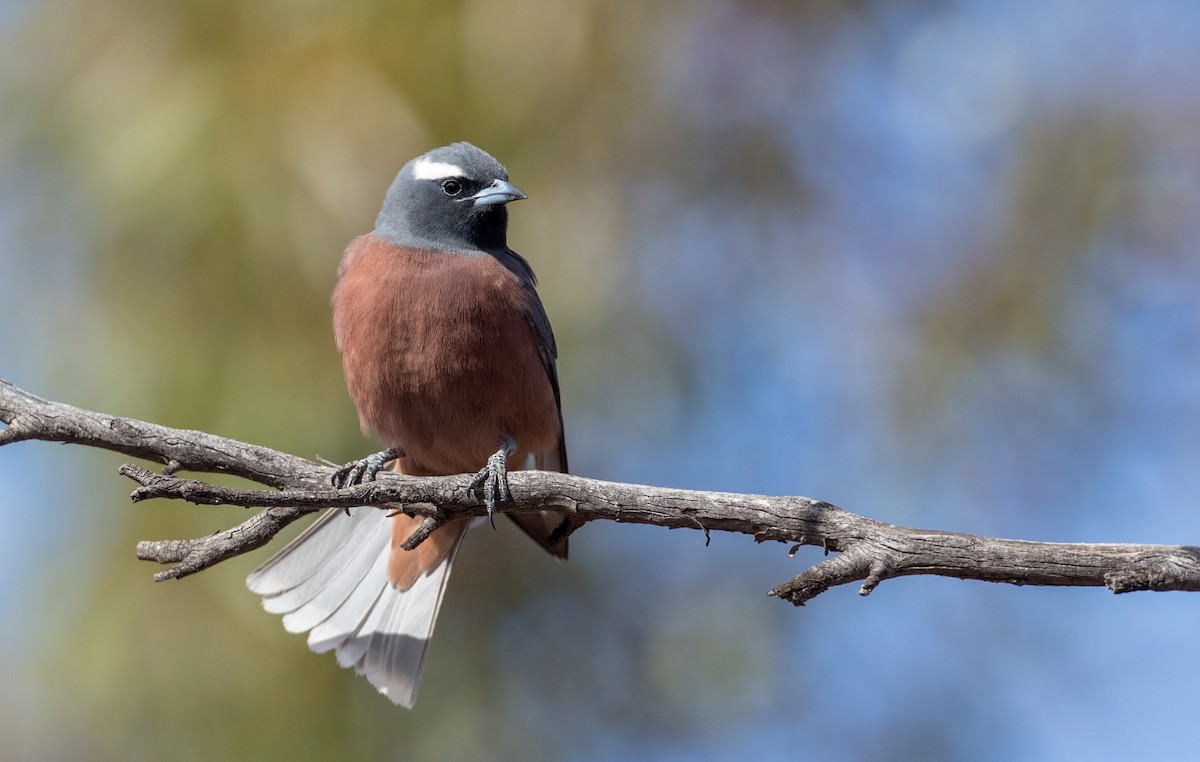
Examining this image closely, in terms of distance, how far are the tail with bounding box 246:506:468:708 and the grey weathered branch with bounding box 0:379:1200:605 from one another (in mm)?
1374

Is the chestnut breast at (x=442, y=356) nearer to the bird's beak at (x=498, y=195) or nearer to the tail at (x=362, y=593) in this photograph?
the bird's beak at (x=498, y=195)

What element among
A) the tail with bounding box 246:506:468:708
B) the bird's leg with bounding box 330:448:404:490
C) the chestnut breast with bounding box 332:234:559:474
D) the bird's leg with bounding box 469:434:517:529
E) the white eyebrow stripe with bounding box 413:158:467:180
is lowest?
the tail with bounding box 246:506:468:708

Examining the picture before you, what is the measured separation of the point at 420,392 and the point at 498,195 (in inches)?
44.8

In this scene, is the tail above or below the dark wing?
below

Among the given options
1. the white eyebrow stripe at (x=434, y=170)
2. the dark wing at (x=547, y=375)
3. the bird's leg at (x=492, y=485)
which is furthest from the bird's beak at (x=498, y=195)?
the bird's leg at (x=492, y=485)

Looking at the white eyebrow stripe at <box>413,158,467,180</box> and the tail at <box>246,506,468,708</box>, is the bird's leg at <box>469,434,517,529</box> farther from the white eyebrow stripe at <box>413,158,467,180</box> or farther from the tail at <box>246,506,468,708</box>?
the white eyebrow stripe at <box>413,158,467,180</box>

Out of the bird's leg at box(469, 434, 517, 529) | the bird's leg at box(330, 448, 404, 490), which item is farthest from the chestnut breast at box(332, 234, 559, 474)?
the bird's leg at box(469, 434, 517, 529)

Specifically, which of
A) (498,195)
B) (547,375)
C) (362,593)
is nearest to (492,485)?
(547,375)

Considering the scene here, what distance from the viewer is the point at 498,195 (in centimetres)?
569

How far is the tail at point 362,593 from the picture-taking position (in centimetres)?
552

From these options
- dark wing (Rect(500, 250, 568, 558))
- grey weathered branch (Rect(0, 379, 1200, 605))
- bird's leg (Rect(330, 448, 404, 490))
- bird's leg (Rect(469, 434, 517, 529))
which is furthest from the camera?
dark wing (Rect(500, 250, 568, 558))

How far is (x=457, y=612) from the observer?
739 centimetres

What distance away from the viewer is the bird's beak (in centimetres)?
568

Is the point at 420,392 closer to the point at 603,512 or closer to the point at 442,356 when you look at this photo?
the point at 442,356
